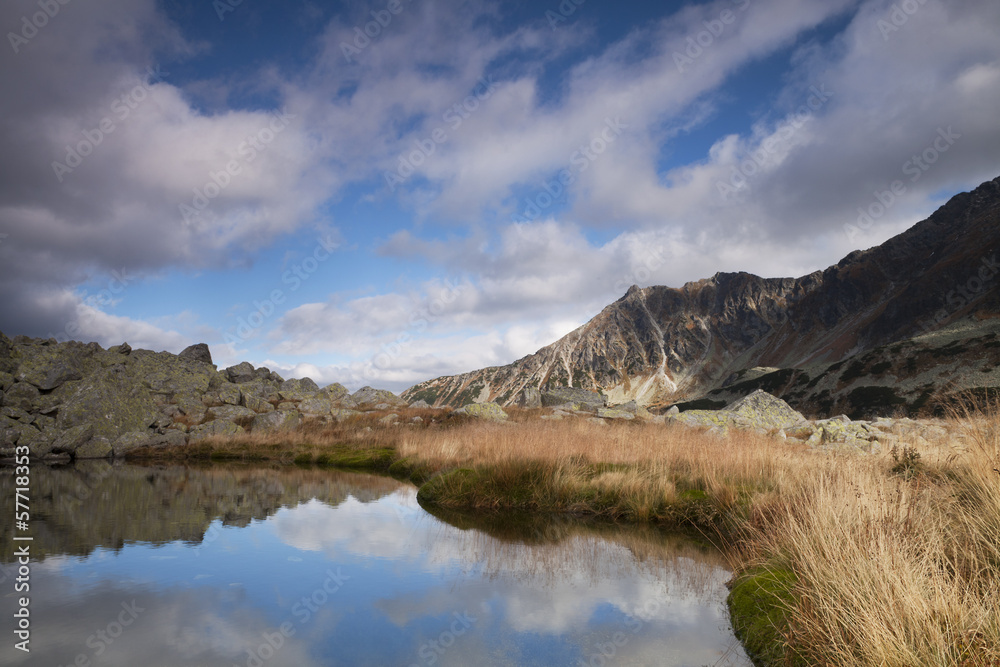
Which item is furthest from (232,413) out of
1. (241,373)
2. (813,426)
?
(813,426)

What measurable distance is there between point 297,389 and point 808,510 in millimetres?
40909

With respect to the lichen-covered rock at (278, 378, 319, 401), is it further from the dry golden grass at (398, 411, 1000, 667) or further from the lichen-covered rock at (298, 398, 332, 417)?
the dry golden grass at (398, 411, 1000, 667)

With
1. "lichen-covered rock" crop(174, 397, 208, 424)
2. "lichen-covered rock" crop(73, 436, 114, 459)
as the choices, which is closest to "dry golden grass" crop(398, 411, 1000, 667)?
"lichen-covered rock" crop(73, 436, 114, 459)

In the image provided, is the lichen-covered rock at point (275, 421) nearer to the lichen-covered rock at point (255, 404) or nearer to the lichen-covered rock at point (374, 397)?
the lichen-covered rock at point (255, 404)

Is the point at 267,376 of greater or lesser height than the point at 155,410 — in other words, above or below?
above

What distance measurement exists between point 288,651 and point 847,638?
5077 mm

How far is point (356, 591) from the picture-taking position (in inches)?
288

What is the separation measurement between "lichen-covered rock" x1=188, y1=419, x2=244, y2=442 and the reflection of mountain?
5.62 m

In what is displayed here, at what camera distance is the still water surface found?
217 inches

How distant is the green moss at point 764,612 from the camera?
504 centimetres

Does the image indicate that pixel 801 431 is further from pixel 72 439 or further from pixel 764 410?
pixel 72 439

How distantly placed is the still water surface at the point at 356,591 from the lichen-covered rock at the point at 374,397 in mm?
29726

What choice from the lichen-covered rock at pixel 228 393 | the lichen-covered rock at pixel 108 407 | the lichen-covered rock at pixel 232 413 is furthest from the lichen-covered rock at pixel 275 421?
the lichen-covered rock at pixel 108 407

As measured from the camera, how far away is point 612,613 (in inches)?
257
